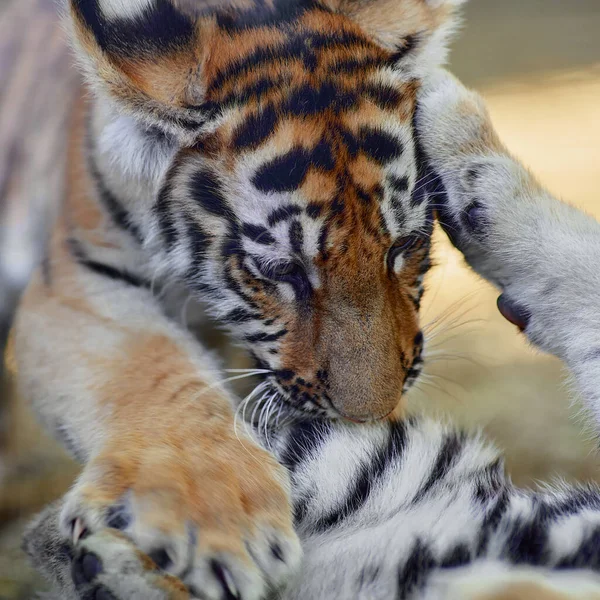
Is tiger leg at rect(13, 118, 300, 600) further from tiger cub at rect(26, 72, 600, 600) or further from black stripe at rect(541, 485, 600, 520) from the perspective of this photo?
black stripe at rect(541, 485, 600, 520)

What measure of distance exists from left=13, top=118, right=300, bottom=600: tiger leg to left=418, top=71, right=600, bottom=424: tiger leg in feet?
1.04

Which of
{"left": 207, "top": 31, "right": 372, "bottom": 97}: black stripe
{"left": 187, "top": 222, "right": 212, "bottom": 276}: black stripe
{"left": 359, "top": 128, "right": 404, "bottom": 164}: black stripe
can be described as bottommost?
{"left": 187, "top": 222, "right": 212, "bottom": 276}: black stripe

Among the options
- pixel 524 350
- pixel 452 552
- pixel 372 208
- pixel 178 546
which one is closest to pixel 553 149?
pixel 524 350

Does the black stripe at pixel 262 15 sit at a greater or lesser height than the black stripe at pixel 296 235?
greater

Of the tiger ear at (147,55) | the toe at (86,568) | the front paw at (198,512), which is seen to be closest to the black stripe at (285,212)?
the tiger ear at (147,55)

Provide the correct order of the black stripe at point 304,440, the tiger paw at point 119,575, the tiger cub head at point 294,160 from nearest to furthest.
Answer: the tiger paw at point 119,575 < the tiger cub head at point 294,160 < the black stripe at point 304,440

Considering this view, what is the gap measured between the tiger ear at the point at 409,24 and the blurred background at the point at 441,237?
0.34ft

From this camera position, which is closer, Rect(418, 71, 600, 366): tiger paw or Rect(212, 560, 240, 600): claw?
Rect(212, 560, 240, 600): claw

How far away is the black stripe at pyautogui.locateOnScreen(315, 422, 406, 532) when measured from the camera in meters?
0.74

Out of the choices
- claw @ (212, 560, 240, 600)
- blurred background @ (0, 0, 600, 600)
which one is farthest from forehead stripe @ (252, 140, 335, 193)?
claw @ (212, 560, 240, 600)

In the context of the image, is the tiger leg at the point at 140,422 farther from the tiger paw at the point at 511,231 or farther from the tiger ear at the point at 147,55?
the tiger paw at the point at 511,231

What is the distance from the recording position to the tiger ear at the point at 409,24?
750 millimetres

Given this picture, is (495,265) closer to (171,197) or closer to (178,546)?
(171,197)

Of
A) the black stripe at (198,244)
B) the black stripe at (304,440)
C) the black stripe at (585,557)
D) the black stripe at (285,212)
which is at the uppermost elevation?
the black stripe at (285,212)
